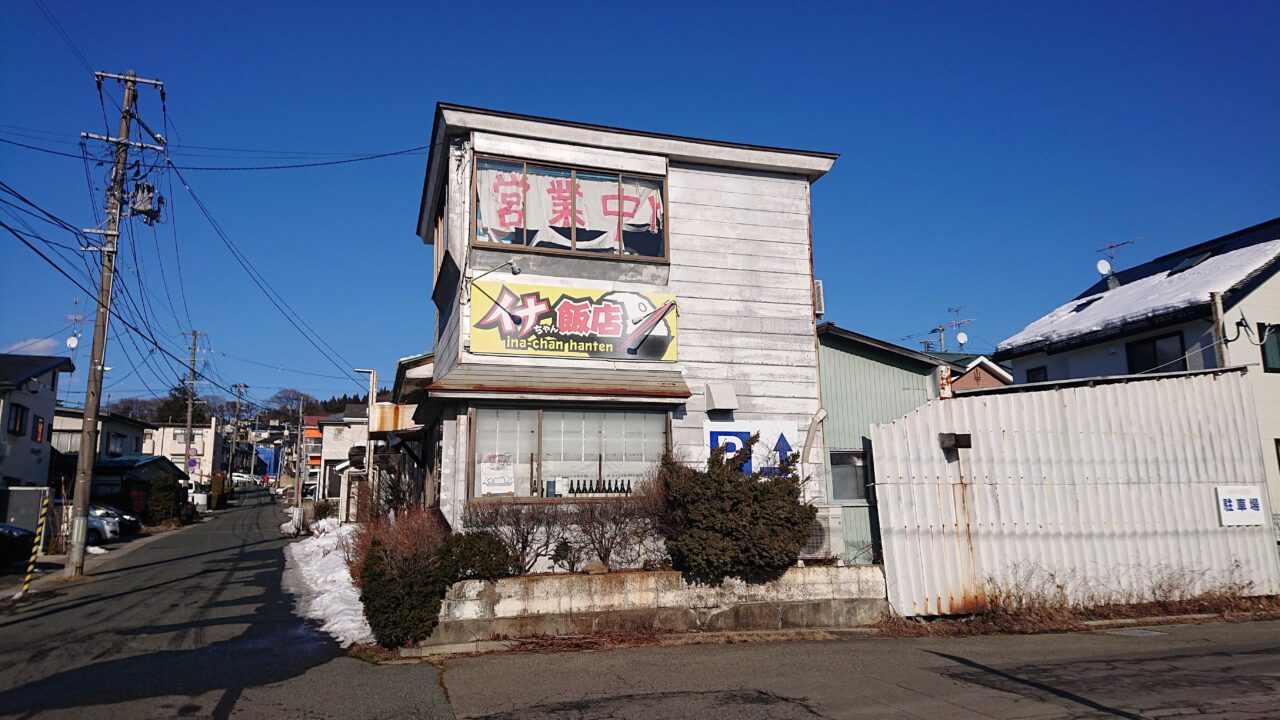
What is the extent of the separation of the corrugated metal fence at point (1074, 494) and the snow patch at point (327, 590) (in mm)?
7802

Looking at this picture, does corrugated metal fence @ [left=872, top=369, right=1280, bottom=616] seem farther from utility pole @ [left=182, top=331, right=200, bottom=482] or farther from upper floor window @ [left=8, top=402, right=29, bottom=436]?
utility pole @ [left=182, top=331, right=200, bottom=482]

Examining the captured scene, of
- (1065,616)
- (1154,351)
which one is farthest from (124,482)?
(1154,351)

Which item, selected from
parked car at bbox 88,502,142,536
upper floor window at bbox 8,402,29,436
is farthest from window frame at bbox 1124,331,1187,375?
upper floor window at bbox 8,402,29,436

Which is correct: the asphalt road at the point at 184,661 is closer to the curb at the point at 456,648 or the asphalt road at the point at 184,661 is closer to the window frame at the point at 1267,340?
the curb at the point at 456,648

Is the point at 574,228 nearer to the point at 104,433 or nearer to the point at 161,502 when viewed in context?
the point at 161,502

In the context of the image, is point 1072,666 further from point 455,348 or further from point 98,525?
point 98,525

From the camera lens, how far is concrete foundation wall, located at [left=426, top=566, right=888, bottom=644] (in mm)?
9477

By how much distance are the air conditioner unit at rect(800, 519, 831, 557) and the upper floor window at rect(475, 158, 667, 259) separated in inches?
206

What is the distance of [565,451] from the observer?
12234 millimetres

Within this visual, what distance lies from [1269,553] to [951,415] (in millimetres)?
6304

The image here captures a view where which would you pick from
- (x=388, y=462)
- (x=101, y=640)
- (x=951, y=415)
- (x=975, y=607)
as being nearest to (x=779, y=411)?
(x=951, y=415)

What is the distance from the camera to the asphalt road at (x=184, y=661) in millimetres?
7383

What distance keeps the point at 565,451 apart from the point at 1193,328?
47.7ft

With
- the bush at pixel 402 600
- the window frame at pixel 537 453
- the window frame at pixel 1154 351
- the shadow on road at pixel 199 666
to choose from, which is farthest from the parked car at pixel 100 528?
the window frame at pixel 1154 351
